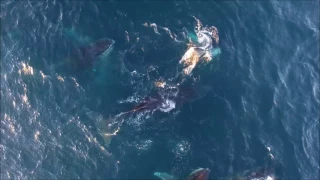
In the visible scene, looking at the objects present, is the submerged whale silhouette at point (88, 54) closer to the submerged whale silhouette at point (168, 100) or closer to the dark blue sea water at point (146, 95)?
the dark blue sea water at point (146, 95)

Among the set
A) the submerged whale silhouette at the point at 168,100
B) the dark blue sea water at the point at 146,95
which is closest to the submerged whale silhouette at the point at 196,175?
the dark blue sea water at the point at 146,95

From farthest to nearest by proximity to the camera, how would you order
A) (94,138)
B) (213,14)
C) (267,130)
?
(213,14)
(267,130)
(94,138)

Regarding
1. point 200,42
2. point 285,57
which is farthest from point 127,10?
point 285,57

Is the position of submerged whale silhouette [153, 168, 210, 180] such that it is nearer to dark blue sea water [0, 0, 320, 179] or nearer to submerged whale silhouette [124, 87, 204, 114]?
dark blue sea water [0, 0, 320, 179]

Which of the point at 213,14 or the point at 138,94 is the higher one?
the point at 213,14

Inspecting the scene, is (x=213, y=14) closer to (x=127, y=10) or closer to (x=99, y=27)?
(x=127, y=10)

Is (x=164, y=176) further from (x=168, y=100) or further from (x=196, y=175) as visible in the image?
(x=168, y=100)

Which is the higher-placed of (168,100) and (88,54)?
(88,54)

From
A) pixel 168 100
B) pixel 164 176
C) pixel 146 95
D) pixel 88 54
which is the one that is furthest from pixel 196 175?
pixel 88 54
